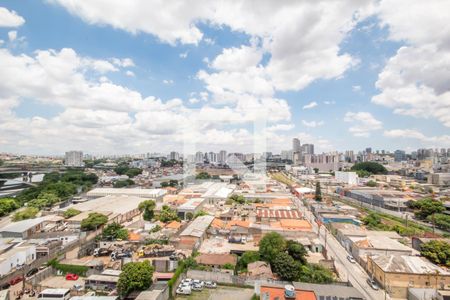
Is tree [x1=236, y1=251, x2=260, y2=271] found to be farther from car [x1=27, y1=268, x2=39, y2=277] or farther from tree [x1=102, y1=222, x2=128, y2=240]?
car [x1=27, y1=268, x2=39, y2=277]

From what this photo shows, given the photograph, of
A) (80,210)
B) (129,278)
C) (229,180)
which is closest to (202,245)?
(129,278)

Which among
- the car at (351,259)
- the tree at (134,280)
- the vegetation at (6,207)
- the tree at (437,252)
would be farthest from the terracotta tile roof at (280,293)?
the vegetation at (6,207)

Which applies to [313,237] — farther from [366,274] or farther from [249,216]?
[249,216]

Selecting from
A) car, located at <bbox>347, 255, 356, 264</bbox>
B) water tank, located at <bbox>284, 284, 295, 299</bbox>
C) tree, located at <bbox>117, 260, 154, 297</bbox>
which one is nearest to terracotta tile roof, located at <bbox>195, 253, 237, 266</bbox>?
tree, located at <bbox>117, 260, 154, 297</bbox>

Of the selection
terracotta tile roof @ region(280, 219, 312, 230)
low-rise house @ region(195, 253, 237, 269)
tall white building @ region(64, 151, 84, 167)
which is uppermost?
tall white building @ region(64, 151, 84, 167)

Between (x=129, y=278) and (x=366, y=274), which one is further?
(x=366, y=274)

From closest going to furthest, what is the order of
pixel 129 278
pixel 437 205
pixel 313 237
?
pixel 129 278 < pixel 313 237 < pixel 437 205
